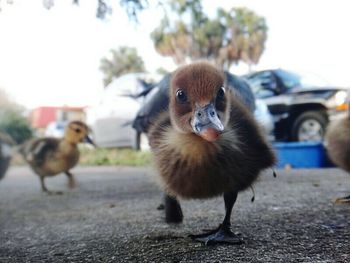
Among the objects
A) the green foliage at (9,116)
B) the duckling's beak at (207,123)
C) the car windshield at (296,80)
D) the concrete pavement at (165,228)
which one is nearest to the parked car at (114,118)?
the green foliage at (9,116)

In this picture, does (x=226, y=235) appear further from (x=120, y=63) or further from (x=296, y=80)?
(x=120, y=63)

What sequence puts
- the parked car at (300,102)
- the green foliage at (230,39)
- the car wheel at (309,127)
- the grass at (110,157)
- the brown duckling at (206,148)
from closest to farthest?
the brown duckling at (206,148) < the parked car at (300,102) < the car wheel at (309,127) < the grass at (110,157) < the green foliage at (230,39)

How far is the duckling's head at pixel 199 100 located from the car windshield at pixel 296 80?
7.15 m

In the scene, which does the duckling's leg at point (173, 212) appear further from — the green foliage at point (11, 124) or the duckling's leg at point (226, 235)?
the green foliage at point (11, 124)

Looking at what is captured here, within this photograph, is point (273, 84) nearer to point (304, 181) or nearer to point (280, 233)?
point (304, 181)

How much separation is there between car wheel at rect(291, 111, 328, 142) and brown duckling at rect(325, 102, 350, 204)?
545 centimetres

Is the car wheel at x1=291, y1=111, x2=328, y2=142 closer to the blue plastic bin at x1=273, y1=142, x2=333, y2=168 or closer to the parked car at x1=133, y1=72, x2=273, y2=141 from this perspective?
→ the blue plastic bin at x1=273, y1=142, x2=333, y2=168

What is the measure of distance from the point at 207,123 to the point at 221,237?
2.42 ft

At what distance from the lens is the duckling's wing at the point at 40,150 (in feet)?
20.5

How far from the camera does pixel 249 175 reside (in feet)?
8.55

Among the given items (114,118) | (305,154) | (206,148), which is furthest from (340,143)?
(114,118)

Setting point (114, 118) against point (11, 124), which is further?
point (114, 118)

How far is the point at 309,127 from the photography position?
962 centimetres

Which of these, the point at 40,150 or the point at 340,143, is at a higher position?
the point at 340,143
